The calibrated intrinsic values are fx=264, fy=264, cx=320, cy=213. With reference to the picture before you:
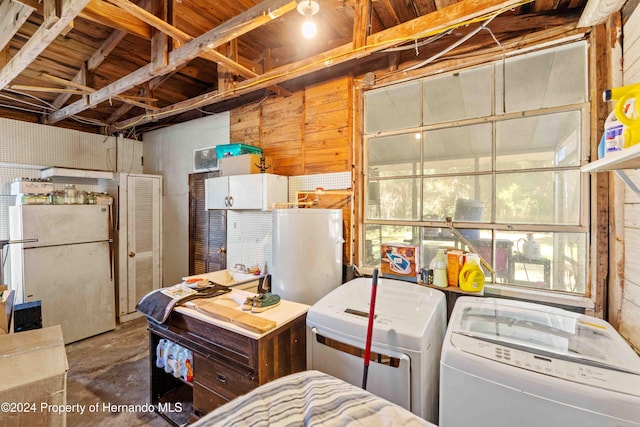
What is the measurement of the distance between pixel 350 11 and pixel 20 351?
2811 mm

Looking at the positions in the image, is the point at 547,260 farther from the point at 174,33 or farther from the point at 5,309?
the point at 5,309

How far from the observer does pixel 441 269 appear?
1.82m

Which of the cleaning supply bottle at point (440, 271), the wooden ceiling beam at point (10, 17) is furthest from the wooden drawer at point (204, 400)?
the wooden ceiling beam at point (10, 17)

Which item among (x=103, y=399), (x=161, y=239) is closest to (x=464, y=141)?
(x=103, y=399)

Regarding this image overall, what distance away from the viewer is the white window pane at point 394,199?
85.7 inches

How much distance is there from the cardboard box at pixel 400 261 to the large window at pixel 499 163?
0.16 meters

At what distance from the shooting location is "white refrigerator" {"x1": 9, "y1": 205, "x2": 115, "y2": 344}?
2.80m

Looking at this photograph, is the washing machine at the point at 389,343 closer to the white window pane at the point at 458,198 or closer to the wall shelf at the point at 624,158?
the white window pane at the point at 458,198

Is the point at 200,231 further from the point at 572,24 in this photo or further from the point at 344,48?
the point at 572,24

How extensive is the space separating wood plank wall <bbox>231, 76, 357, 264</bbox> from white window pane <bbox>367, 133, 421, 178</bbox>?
200mm

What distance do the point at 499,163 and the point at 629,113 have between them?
3.25 ft

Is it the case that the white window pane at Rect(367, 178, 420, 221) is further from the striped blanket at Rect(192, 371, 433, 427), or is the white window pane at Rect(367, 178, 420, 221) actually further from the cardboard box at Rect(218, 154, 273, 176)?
the striped blanket at Rect(192, 371, 433, 427)

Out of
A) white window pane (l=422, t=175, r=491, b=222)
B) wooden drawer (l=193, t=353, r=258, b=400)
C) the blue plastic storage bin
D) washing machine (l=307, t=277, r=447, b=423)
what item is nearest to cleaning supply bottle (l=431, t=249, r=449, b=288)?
washing machine (l=307, t=277, r=447, b=423)

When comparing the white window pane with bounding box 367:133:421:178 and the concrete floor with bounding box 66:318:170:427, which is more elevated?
the white window pane with bounding box 367:133:421:178
